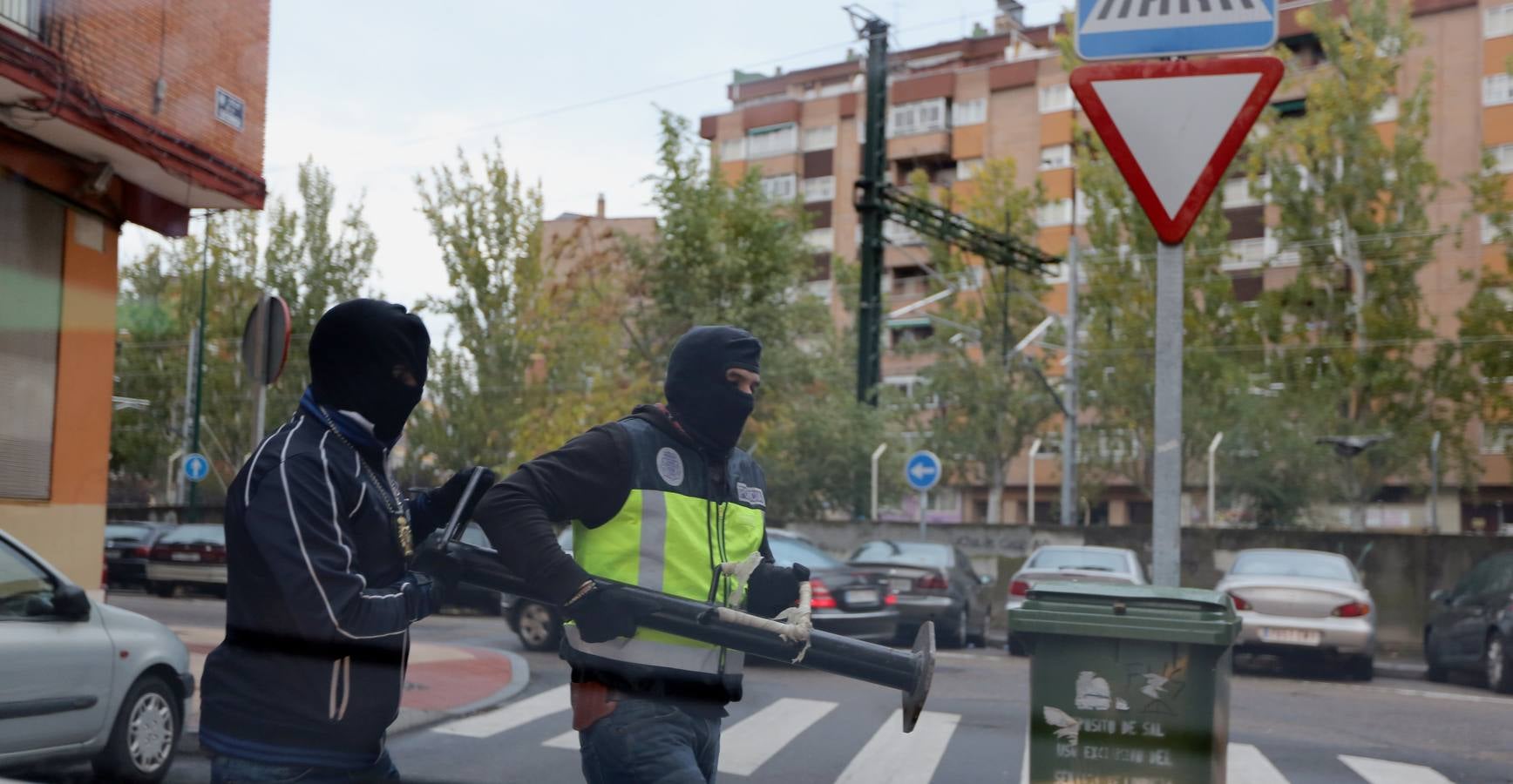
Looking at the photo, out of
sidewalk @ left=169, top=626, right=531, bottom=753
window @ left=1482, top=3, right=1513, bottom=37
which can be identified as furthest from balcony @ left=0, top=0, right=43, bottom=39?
window @ left=1482, top=3, right=1513, bottom=37

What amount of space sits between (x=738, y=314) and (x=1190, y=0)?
23.2 m

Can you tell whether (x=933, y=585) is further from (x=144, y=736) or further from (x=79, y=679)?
(x=79, y=679)

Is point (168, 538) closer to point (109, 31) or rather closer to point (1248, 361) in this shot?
point (109, 31)

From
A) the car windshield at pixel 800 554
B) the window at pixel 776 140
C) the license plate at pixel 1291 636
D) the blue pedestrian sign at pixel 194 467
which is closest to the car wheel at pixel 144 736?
the car windshield at pixel 800 554

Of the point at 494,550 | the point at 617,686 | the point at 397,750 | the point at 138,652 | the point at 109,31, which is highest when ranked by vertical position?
the point at 109,31

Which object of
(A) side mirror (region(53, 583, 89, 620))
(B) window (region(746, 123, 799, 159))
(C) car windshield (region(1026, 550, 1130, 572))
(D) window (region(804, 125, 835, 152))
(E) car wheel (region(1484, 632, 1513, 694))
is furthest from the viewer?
(D) window (region(804, 125, 835, 152))

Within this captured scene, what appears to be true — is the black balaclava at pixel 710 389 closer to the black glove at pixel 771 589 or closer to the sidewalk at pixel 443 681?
the black glove at pixel 771 589

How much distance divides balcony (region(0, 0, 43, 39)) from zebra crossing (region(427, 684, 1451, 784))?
210 inches

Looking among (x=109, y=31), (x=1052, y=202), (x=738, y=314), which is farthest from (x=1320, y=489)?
(x=109, y=31)

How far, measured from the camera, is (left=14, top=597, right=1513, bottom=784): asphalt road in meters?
8.07

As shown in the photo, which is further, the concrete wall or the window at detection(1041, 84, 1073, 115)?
the window at detection(1041, 84, 1073, 115)

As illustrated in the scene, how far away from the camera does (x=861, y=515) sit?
29.2 metres

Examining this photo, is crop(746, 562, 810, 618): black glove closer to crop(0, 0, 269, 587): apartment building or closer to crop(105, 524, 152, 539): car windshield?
crop(0, 0, 269, 587): apartment building

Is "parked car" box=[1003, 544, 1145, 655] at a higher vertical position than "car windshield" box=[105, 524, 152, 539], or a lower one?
higher
